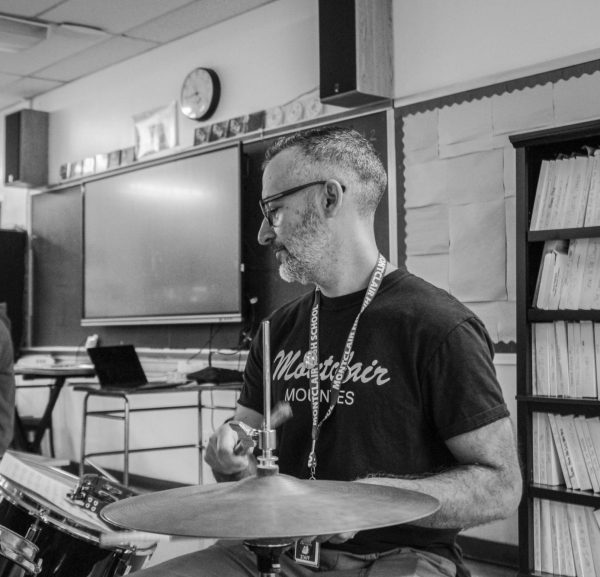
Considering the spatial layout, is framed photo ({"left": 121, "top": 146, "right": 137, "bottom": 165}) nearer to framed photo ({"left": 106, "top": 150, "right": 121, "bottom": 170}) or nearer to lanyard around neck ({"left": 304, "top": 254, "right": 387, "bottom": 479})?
framed photo ({"left": 106, "top": 150, "right": 121, "bottom": 170})

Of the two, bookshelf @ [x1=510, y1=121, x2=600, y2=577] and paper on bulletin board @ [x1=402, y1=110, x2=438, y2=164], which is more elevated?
paper on bulletin board @ [x1=402, y1=110, x2=438, y2=164]

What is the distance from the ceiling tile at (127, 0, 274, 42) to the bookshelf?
6.79 ft

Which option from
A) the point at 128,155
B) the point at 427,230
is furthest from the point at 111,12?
the point at 427,230

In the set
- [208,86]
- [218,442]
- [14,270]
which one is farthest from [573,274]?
[14,270]

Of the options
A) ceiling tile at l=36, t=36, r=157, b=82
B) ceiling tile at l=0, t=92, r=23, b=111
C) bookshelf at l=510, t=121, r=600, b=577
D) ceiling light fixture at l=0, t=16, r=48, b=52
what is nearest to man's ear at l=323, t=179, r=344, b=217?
bookshelf at l=510, t=121, r=600, b=577

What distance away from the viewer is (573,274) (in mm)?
2891

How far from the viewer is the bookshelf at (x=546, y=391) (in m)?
2.81

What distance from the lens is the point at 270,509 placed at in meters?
1.04

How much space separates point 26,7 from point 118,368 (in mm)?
1959

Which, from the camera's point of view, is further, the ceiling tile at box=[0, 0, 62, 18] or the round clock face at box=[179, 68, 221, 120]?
the round clock face at box=[179, 68, 221, 120]

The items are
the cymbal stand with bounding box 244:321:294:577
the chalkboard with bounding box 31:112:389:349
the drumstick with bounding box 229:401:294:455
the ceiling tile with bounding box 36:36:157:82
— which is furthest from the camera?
the ceiling tile with bounding box 36:36:157:82

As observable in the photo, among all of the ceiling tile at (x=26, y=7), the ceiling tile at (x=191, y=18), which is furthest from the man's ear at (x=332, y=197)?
the ceiling tile at (x=26, y=7)

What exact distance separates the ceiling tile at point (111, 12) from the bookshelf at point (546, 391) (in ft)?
7.56

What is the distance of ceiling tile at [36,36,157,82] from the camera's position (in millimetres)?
5068
